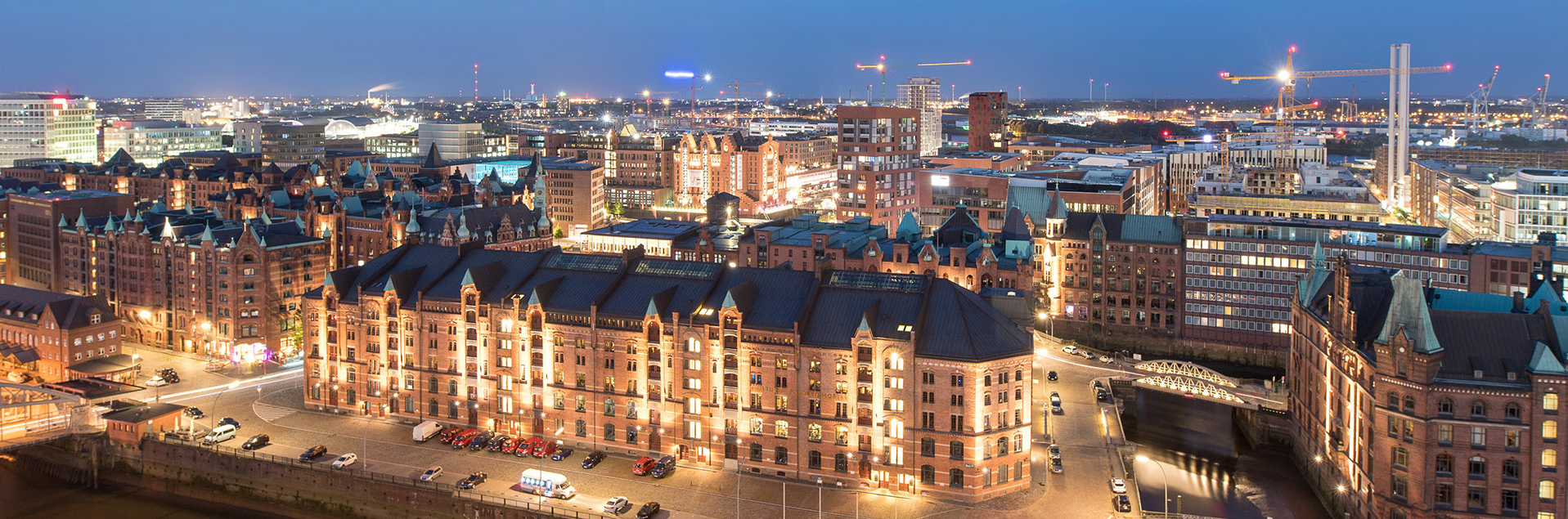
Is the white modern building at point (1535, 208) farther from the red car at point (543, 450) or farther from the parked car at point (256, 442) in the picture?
the parked car at point (256, 442)

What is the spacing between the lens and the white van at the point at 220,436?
361 ft

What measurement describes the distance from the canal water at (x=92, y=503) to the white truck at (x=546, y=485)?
78.9 feet

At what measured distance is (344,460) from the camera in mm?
103312

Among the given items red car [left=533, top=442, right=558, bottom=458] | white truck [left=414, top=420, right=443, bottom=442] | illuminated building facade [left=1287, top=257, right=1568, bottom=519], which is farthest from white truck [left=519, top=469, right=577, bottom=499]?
illuminated building facade [left=1287, top=257, right=1568, bottom=519]

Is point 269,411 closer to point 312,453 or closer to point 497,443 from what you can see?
point 312,453

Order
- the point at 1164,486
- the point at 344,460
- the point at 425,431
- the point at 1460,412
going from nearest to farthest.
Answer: the point at 1460,412, the point at 344,460, the point at 1164,486, the point at 425,431

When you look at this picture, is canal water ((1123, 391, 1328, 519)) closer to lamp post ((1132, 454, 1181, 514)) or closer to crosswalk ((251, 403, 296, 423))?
lamp post ((1132, 454, 1181, 514))

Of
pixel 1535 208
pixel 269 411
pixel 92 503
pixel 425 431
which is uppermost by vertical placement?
pixel 1535 208

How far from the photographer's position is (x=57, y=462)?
116875 millimetres

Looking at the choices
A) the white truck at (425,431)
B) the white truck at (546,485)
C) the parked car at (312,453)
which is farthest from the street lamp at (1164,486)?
the parked car at (312,453)

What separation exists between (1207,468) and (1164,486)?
9.48 metres

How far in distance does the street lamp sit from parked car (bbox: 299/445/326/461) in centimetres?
6668

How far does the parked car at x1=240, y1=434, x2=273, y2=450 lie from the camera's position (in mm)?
107438

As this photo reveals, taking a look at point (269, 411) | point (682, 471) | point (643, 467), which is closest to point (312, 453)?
point (269, 411)
